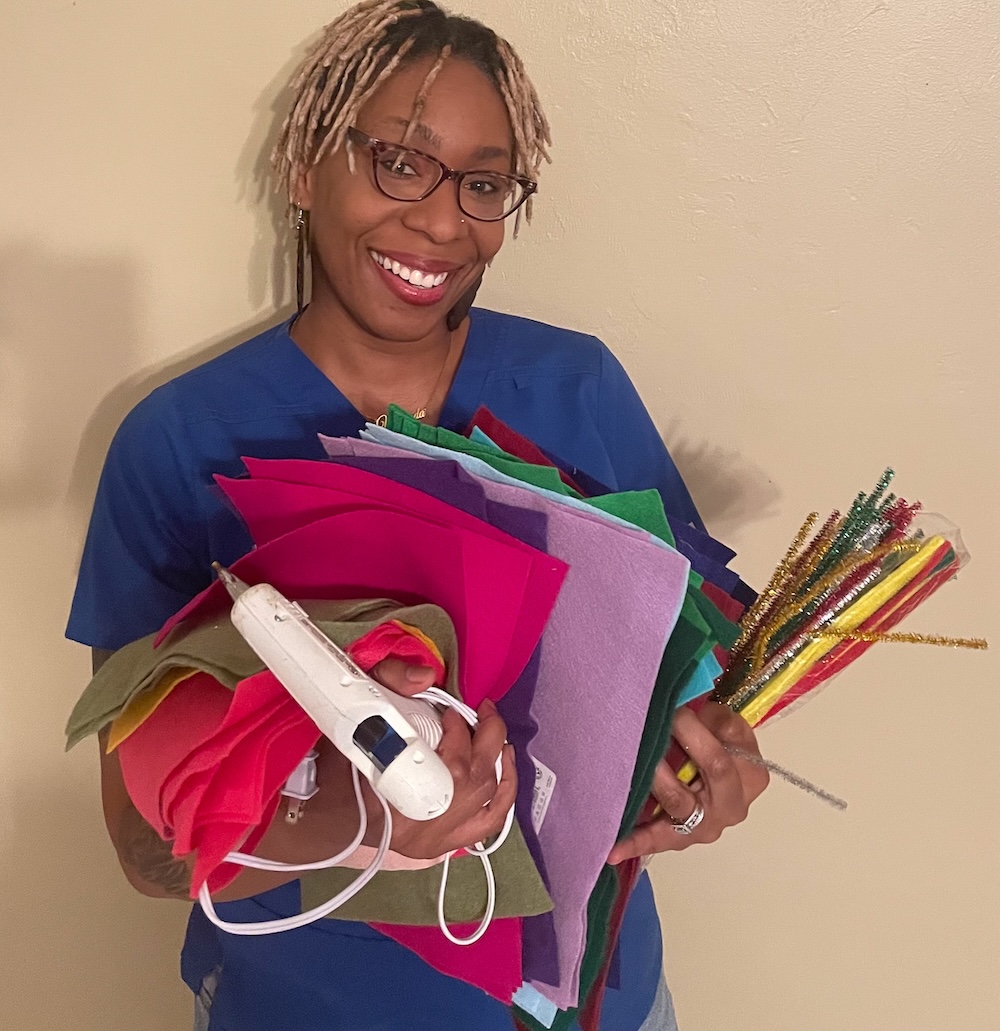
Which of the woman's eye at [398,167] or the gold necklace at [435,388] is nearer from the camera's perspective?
the woman's eye at [398,167]

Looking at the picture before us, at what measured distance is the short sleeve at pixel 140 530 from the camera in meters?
0.71

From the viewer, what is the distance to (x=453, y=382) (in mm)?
793

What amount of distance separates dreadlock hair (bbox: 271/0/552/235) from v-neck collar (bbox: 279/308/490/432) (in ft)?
0.47

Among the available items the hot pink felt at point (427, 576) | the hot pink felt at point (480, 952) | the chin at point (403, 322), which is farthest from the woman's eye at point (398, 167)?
the hot pink felt at point (480, 952)

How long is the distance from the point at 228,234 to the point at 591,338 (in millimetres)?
361

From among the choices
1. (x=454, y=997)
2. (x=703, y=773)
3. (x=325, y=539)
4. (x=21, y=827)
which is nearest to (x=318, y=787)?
(x=325, y=539)

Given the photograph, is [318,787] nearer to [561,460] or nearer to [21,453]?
[561,460]

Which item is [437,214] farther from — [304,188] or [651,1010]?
[651,1010]

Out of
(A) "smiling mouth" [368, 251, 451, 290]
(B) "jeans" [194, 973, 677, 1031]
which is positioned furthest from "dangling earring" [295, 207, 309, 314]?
(B) "jeans" [194, 973, 677, 1031]

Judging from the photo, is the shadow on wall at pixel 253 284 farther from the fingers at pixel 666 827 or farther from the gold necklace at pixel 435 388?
the fingers at pixel 666 827

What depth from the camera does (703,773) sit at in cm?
58

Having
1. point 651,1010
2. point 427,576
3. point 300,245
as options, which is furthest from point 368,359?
point 651,1010

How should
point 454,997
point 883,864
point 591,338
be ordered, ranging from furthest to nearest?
point 883,864 < point 591,338 < point 454,997

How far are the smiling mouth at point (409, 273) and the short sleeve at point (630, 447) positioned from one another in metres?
0.20
